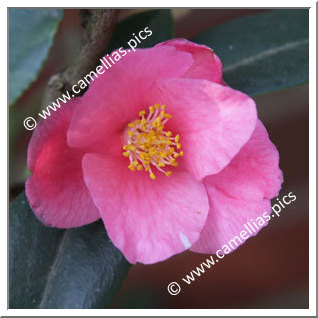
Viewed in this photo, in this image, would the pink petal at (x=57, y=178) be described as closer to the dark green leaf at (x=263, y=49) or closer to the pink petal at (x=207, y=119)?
the pink petal at (x=207, y=119)

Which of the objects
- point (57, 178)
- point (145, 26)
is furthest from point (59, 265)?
point (145, 26)

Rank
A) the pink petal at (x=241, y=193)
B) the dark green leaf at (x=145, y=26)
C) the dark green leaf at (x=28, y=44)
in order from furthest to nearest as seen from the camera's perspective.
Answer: the dark green leaf at (x=145, y=26) < the pink petal at (x=241, y=193) < the dark green leaf at (x=28, y=44)

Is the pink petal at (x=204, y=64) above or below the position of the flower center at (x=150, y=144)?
above

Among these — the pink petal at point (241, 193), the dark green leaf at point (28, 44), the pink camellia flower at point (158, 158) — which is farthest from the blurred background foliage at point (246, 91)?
the pink petal at point (241, 193)

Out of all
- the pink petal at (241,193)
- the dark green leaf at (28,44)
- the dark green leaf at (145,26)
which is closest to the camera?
the dark green leaf at (28,44)

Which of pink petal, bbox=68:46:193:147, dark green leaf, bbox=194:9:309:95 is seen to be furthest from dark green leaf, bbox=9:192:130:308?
dark green leaf, bbox=194:9:309:95

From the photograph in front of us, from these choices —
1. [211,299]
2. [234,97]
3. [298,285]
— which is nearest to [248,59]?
[234,97]

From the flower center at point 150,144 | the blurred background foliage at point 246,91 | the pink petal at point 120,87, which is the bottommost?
the blurred background foliage at point 246,91

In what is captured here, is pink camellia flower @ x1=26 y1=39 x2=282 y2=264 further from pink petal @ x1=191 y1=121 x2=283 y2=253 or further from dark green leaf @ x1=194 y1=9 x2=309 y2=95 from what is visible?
dark green leaf @ x1=194 y1=9 x2=309 y2=95
